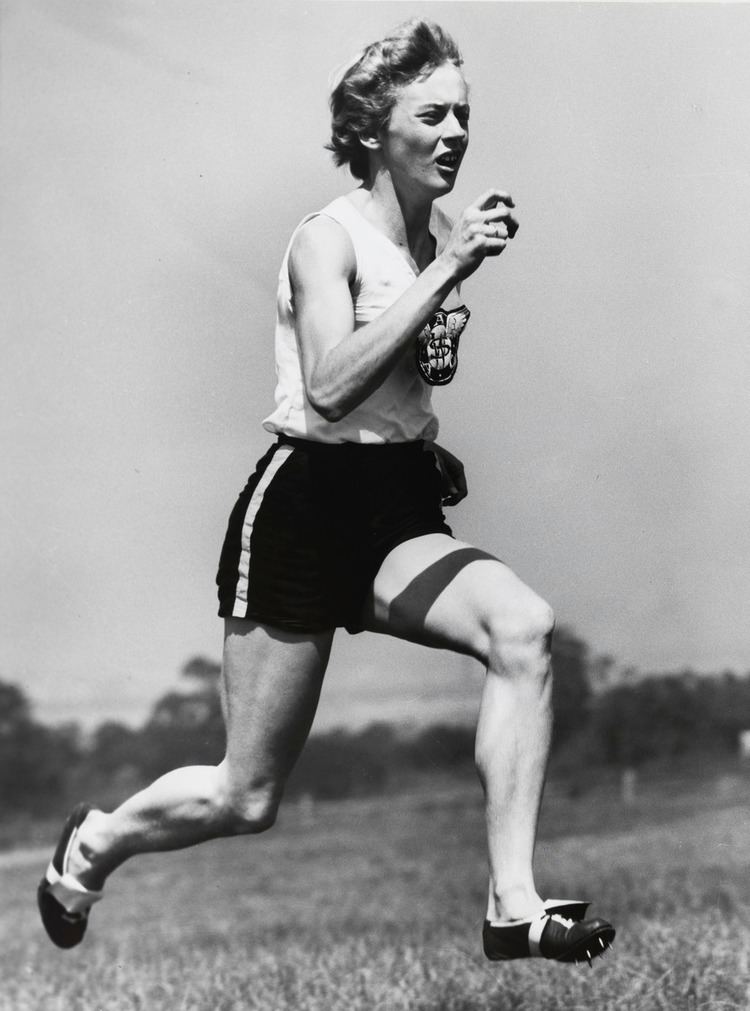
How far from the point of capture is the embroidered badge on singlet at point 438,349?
4141mm

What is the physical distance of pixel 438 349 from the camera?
4.15 meters

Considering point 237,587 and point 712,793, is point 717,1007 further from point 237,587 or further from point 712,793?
point 712,793

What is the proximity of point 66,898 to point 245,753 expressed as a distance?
1.12 metres

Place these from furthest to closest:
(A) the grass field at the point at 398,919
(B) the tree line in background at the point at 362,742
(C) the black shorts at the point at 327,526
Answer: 1. (B) the tree line in background at the point at 362,742
2. (A) the grass field at the point at 398,919
3. (C) the black shorts at the point at 327,526

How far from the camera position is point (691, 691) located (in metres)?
11.5

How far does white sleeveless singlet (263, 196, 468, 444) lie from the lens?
4.16 metres

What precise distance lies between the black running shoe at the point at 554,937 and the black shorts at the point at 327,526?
966 mm

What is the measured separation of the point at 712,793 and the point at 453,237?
12652 millimetres

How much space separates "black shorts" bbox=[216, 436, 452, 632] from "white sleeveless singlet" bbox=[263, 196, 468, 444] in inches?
1.8

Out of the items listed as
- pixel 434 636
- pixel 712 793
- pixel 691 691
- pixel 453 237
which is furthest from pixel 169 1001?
pixel 712 793

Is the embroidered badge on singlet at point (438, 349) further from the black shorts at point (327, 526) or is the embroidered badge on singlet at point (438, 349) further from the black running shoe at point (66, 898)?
the black running shoe at point (66, 898)

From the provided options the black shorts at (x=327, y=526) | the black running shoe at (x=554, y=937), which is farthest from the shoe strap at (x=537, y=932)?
the black shorts at (x=327, y=526)

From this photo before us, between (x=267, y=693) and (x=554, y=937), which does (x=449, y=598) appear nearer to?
(x=267, y=693)

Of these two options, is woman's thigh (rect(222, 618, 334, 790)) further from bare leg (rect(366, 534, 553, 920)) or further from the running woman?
bare leg (rect(366, 534, 553, 920))
